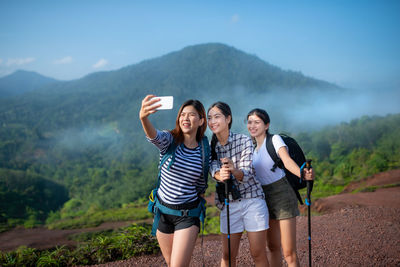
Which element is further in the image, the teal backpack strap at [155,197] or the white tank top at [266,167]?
the white tank top at [266,167]

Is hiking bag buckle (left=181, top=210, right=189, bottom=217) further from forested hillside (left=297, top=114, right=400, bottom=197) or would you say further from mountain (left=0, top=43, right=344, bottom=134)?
mountain (left=0, top=43, right=344, bottom=134)

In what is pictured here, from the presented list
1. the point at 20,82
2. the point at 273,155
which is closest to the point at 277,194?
the point at 273,155

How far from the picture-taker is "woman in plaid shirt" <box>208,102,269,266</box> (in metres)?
2.70

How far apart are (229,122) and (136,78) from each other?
11091 cm

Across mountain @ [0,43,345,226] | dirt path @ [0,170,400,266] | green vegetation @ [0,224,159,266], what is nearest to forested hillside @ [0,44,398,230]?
mountain @ [0,43,345,226]

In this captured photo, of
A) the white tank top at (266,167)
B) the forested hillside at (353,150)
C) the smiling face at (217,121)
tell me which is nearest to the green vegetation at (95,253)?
the white tank top at (266,167)

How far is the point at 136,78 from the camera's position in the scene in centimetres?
10944

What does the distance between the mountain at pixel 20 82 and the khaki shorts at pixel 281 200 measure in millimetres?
98476

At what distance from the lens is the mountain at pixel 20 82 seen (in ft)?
307

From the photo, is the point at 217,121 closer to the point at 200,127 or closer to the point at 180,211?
the point at 200,127

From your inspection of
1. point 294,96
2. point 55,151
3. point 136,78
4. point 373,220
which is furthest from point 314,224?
point 136,78

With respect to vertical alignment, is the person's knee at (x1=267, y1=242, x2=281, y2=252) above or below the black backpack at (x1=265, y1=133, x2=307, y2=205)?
below

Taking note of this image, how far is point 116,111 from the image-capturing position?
3054 inches

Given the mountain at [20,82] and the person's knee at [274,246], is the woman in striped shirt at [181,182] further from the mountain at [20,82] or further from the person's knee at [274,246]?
the mountain at [20,82]
